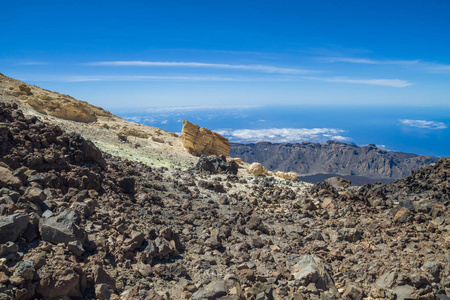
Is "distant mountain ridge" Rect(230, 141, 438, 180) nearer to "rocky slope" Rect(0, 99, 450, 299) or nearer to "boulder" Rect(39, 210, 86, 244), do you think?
"rocky slope" Rect(0, 99, 450, 299)

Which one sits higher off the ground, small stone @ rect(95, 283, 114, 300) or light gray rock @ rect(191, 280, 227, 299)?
small stone @ rect(95, 283, 114, 300)

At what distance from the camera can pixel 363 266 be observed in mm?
7230

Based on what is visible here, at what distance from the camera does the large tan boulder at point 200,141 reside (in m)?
29.1

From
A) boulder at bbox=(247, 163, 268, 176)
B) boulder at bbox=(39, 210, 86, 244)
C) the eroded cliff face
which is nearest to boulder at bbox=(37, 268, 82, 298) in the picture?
boulder at bbox=(39, 210, 86, 244)

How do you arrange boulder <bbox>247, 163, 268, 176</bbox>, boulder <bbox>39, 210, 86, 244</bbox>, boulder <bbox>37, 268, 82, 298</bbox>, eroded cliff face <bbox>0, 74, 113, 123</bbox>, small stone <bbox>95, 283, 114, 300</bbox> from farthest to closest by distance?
eroded cliff face <bbox>0, 74, 113, 123</bbox> < boulder <bbox>247, 163, 268, 176</bbox> < boulder <bbox>39, 210, 86, 244</bbox> < small stone <bbox>95, 283, 114, 300</bbox> < boulder <bbox>37, 268, 82, 298</bbox>

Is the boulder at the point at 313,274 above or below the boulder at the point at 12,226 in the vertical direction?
below

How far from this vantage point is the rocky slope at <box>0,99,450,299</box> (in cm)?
512

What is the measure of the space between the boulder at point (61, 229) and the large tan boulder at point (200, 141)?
22.9 m

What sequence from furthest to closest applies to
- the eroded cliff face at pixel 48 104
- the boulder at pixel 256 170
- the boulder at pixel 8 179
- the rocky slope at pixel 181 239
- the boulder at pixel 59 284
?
the eroded cliff face at pixel 48 104, the boulder at pixel 256 170, the boulder at pixel 8 179, the rocky slope at pixel 181 239, the boulder at pixel 59 284

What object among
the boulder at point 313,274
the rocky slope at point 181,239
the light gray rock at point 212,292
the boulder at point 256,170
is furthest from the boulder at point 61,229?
the boulder at point 256,170

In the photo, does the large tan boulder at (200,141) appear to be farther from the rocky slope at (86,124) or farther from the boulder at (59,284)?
the boulder at (59,284)

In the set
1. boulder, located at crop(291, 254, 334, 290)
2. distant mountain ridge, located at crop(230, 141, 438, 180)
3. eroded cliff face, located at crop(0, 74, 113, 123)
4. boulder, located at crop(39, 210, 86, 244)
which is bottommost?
distant mountain ridge, located at crop(230, 141, 438, 180)

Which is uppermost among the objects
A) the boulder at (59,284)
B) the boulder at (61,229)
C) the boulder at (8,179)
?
the boulder at (8,179)

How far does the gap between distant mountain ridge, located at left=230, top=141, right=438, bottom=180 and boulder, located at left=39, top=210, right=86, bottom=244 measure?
101 m
